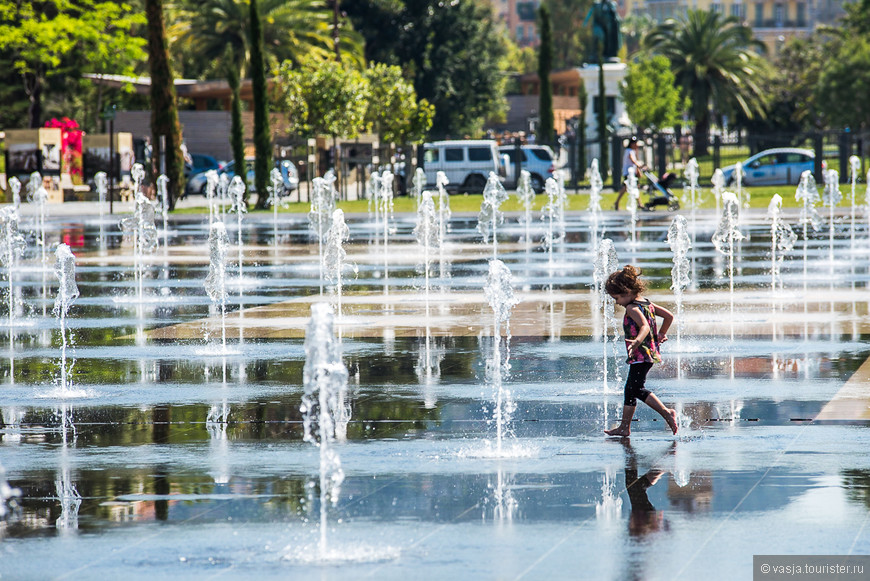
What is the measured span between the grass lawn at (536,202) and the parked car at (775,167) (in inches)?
42.5

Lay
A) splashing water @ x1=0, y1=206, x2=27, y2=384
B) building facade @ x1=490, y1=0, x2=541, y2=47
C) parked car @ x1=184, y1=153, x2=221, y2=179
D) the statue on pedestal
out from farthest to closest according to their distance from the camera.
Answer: building facade @ x1=490, y1=0, x2=541, y2=47, the statue on pedestal, parked car @ x1=184, y1=153, x2=221, y2=179, splashing water @ x1=0, y1=206, x2=27, y2=384

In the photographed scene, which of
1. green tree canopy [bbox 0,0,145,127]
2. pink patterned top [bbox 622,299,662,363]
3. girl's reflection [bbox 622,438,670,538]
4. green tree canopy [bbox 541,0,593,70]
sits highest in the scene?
green tree canopy [bbox 541,0,593,70]

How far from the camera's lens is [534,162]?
47.6m

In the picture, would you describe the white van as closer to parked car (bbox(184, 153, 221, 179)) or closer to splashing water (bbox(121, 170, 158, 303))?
parked car (bbox(184, 153, 221, 179))

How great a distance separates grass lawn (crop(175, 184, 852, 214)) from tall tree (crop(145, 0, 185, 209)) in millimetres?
1025

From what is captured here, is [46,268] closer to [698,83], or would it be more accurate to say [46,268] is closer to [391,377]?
[391,377]

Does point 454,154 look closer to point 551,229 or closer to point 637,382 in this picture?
point 551,229

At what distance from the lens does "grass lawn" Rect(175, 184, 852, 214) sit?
38.5 meters

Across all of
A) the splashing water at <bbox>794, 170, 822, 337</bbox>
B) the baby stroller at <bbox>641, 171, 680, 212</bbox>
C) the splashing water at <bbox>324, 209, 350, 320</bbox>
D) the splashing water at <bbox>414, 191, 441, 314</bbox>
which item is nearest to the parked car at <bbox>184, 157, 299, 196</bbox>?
the baby stroller at <bbox>641, 171, 680, 212</bbox>

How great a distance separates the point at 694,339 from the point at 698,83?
203 feet

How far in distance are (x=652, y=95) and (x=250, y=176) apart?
22.3 meters

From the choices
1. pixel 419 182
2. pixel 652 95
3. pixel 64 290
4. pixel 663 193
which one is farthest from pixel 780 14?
pixel 64 290

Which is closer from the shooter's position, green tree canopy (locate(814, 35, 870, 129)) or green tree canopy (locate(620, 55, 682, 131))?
green tree canopy (locate(814, 35, 870, 129))

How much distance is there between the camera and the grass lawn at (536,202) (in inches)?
1517
